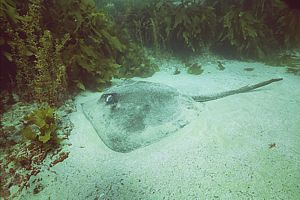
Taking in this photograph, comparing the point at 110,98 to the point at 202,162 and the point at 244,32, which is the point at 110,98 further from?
the point at 244,32

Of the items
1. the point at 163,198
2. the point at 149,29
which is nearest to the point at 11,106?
the point at 163,198

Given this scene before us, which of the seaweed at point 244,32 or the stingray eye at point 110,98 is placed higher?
the seaweed at point 244,32

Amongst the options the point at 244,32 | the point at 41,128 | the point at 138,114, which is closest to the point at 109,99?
the point at 138,114

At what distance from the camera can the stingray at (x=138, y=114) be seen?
324 cm

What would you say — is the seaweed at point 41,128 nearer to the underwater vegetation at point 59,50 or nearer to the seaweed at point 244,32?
the underwater vegetation at point 59,50

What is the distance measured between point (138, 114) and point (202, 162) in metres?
1.35

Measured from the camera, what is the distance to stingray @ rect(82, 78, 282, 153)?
3.24m

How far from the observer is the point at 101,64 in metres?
5.53

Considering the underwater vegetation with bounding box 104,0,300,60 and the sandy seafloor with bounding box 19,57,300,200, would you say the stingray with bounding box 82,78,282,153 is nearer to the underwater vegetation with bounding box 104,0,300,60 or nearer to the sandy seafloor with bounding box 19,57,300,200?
the sandy seafloor with bounding box 19,57,300,200

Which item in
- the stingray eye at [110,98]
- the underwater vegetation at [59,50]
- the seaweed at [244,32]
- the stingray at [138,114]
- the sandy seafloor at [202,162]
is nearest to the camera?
the sandy seafloor at [202,162]

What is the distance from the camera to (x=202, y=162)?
2.96m

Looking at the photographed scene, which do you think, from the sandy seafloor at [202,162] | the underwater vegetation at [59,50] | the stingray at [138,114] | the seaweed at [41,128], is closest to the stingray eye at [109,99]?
the stingray at [138,114]

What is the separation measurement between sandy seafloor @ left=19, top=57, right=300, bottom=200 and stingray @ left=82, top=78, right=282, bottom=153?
0.15m

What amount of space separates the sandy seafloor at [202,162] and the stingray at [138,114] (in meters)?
0.15
